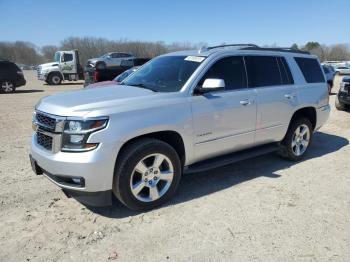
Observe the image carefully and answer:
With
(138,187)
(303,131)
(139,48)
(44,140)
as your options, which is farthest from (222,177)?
(139,48)

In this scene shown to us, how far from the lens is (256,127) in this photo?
16.3ft

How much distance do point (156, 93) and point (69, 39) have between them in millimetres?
78311

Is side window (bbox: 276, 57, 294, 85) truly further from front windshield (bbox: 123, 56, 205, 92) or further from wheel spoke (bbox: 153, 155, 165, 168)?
wheel spoke (bbox: 153, 155, 165, 168)

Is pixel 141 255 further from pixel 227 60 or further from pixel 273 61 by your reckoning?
pixel 273 61

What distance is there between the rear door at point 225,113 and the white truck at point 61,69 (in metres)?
23.2

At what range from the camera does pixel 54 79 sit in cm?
2577

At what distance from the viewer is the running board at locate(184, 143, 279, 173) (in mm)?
4363

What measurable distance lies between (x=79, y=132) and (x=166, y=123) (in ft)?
3.25

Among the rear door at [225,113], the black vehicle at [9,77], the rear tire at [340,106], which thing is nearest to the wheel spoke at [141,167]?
the rear door at [225,113]

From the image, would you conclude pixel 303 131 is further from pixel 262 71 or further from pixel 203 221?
pixel 203 221

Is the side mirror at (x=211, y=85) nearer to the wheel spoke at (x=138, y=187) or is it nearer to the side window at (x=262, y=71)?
the side window at (x=262, y=71)

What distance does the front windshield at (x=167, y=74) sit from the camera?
4.34 m

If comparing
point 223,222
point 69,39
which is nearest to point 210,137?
point 223,222

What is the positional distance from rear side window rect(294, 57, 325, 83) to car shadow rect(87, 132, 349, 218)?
140 cm
